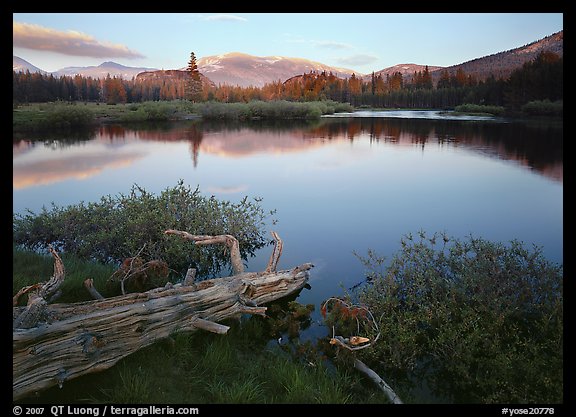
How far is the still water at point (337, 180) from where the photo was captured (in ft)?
43.3

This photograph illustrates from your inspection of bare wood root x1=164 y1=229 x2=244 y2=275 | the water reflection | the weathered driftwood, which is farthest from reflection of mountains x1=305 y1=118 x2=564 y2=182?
the weathered driftwood

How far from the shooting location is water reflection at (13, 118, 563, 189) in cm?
2520

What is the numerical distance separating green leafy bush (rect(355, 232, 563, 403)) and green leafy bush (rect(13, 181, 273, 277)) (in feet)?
15.5

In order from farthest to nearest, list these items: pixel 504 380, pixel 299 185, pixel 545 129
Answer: pixel 545 129 < pixel 299 185 < pixel 504 380

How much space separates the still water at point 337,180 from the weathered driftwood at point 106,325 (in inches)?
72.5

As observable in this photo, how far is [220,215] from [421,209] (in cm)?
842

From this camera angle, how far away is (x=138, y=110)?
56094 millimetres

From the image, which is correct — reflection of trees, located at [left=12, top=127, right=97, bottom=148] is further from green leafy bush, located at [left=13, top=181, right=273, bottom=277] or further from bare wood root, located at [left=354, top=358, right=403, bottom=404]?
bare wood root, located at [left=354, top=358, right=403, bottom=404]

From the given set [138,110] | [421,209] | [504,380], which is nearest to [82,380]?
[504,380]

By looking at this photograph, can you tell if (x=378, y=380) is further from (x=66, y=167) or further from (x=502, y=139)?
(x=502, y=139)

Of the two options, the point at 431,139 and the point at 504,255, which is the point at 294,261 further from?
the point at 431,139

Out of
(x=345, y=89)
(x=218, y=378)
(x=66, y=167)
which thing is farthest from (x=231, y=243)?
(x=345, y=89)

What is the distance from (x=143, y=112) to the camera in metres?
56.1

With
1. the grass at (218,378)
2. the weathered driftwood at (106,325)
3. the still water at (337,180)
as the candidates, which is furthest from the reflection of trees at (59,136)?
the grass at (218,378)
